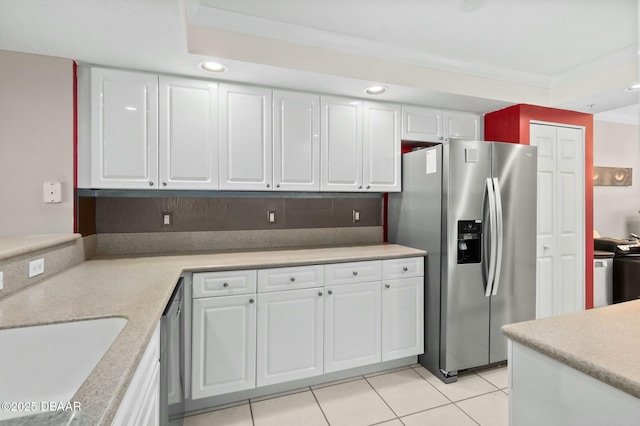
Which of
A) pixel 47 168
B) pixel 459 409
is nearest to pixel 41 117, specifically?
pixel 47 168

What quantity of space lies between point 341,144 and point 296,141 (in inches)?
15.6

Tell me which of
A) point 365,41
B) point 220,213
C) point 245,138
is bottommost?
point 220,213

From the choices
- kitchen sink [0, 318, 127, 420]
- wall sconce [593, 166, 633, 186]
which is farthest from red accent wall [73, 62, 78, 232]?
wall sconce [593, 166, 633, 186]

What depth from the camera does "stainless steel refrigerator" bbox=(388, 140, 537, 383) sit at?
2283 mm

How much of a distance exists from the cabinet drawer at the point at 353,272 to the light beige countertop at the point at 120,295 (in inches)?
2.1

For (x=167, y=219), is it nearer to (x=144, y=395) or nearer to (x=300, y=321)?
(x=300, y=321)

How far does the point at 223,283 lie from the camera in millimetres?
1950

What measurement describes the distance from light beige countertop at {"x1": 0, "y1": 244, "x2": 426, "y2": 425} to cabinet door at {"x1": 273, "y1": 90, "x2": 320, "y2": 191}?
0.59m

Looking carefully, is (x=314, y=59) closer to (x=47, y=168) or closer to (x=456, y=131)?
(x=456, y=131)

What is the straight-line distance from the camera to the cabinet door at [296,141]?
241 centimetres

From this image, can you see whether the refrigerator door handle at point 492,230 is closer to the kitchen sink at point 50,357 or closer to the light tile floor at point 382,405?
the light tile floor at point 382,405

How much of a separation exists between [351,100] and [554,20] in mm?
1469

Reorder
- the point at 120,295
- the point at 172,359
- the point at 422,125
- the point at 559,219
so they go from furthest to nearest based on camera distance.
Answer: the point at 559,219, the point at 422,125, the point at 172,359, the point at 120,295

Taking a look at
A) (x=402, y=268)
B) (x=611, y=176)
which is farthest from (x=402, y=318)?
(x=611, y=176)
